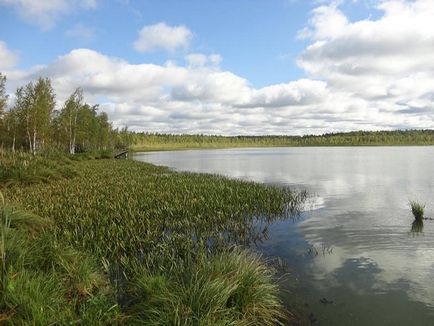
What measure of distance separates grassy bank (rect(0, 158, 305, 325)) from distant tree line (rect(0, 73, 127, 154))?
3936 centimetres

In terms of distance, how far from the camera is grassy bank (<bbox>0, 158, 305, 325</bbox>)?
250 inches

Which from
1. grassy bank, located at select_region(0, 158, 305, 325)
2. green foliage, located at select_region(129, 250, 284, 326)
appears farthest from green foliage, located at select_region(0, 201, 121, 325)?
green foliage, located at select_region(129, 250, 284, 326)

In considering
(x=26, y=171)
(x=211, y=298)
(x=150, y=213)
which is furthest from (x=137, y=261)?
(x=26, y=171)

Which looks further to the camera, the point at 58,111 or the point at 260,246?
the point at 58,111

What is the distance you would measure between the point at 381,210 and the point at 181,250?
13.7m

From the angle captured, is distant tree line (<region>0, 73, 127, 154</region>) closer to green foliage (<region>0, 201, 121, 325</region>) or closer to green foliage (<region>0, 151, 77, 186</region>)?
green foliage (<region>0, 151, 77, 186</region>)

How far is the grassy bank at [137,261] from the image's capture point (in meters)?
6.36

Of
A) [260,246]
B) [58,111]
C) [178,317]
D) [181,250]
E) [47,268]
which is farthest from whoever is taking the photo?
[58,111]

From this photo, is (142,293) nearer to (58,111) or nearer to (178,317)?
(178,317)

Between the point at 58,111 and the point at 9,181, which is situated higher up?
the point at 58,111

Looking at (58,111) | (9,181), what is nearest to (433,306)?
(9,181)

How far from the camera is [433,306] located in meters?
8.38

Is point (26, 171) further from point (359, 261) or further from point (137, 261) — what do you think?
point (359, 261)

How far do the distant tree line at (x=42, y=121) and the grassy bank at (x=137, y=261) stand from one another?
39.4m
